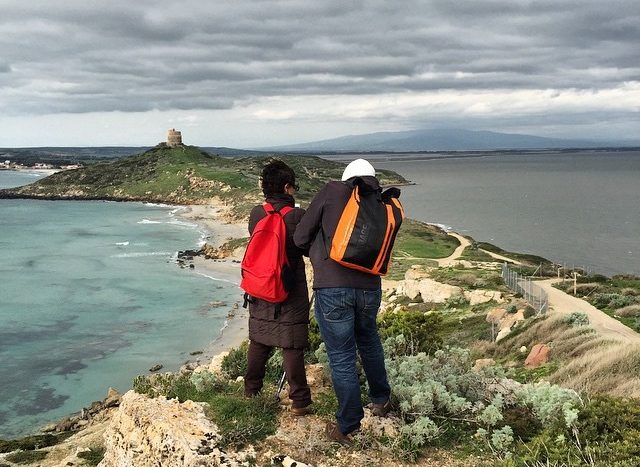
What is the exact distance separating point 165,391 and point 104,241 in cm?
6004

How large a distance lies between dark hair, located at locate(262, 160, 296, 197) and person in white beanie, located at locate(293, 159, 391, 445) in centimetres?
76

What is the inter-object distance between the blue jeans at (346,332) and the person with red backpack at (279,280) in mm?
640

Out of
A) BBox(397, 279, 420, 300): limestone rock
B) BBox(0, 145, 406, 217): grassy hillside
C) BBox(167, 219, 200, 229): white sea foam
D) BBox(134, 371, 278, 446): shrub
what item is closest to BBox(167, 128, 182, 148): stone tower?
BBox(0, 145, 406, 217): grassy hillside

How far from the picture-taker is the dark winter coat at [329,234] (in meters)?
4.48

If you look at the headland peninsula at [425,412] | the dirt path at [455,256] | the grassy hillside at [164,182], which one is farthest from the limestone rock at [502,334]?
the grassy hillside at [164,182]

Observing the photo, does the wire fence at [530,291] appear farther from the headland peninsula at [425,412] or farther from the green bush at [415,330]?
the green bush at [415,330]

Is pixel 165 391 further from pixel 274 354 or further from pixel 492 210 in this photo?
pixel 492 210

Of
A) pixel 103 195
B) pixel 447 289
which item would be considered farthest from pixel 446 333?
Answer: pixel 103 195

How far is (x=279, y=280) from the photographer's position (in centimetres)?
517

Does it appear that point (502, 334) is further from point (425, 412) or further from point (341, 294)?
point (341, 294)

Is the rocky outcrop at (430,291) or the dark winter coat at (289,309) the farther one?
Answer: the rocky outcrop at (430,291)

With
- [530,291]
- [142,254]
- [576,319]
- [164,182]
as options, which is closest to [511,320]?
[576,319]

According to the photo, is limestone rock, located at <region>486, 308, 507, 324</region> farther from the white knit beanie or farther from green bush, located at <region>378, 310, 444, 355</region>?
the white knit beanie

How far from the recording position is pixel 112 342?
27.3m
